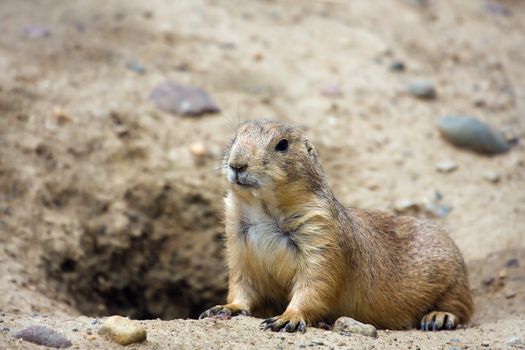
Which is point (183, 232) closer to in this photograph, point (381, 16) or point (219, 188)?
point (219, 188)

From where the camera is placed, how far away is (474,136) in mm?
8883

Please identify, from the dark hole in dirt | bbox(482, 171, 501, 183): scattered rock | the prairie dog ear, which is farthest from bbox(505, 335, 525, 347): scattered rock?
the dark hole in dirt

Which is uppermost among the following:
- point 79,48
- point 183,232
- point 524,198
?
point 79,48

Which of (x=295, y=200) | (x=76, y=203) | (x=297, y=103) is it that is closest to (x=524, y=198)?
(x=297, y=103)

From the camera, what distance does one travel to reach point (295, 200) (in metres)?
5.63

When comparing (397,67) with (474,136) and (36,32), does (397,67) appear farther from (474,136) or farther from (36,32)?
(36,32)

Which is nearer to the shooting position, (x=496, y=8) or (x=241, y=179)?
(x=241, y=179)

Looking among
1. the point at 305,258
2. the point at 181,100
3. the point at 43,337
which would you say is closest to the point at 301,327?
the point at 305,258

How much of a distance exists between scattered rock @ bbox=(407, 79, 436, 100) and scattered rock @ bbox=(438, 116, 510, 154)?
75cm

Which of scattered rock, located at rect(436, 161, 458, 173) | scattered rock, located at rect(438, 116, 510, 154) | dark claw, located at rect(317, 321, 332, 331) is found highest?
scattered rock, located at rect(438, 116, 510, 154)

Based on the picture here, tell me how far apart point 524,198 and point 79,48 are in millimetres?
5432

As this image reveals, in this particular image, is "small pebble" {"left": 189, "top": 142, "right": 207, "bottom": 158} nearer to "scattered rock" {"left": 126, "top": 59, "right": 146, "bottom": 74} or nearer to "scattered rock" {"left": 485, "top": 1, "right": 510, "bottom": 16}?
"scattered rock" {"left": 126, "top": 59, "right": 146, "bottom": 74}

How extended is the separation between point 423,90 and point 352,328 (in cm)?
512

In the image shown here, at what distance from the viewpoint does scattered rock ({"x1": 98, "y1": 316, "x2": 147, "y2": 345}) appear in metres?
4.45
